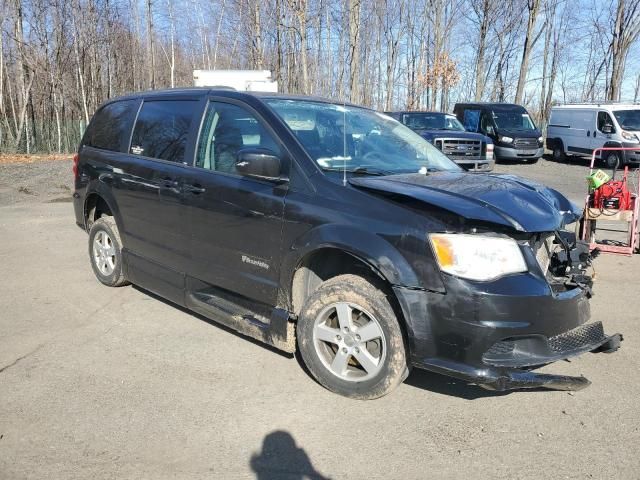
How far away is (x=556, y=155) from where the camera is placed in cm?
2330

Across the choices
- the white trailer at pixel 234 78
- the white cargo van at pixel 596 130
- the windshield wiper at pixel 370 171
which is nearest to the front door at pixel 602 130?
the white cargo van at pixel 596 130

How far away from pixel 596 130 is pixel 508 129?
3.08 metres

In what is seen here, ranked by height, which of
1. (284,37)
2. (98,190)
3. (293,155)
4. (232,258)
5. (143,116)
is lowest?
(232,258)

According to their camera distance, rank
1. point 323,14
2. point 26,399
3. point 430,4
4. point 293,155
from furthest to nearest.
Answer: point 430,4 < point 323,14 < point 293,155 < point 26,399

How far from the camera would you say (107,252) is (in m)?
5.72

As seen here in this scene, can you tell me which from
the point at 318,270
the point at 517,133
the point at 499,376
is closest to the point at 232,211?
the point at 318,270

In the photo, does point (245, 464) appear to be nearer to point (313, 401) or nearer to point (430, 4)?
point (313, 401)

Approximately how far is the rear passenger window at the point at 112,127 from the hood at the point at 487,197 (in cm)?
280

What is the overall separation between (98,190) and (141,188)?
0.97m

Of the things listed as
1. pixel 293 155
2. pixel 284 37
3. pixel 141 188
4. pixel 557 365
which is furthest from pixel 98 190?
pixel 284 37

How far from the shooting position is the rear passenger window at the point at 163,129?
182 inches

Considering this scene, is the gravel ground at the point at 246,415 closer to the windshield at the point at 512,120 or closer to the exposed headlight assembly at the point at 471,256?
the exposed headlight assembly at the point at 471,256

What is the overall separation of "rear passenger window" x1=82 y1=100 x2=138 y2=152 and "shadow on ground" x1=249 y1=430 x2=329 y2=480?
11.0 ft

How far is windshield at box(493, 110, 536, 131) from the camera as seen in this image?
2103 centimetres
